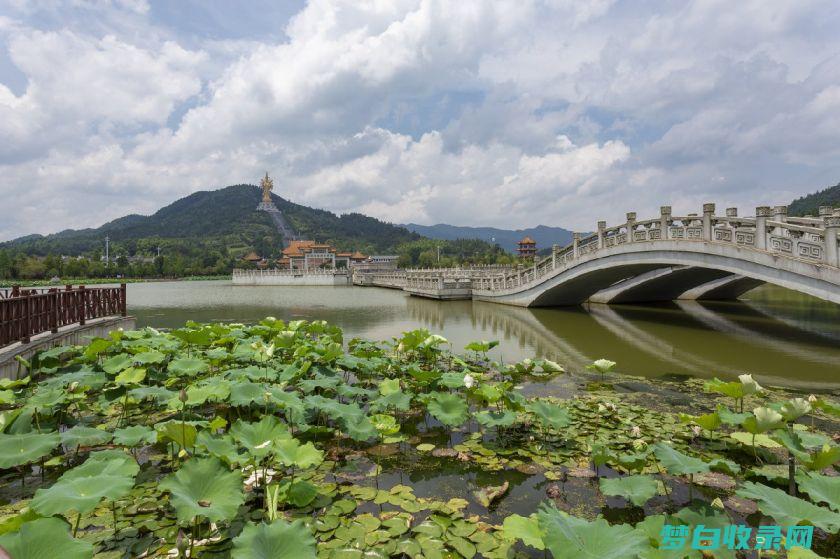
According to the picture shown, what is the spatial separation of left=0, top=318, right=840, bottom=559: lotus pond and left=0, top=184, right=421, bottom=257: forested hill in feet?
331

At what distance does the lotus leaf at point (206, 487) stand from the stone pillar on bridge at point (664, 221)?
15228 millimetres

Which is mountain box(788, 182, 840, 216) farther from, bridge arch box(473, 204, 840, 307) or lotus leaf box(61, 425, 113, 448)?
lotus leaf box(61, 425, 113, 448)

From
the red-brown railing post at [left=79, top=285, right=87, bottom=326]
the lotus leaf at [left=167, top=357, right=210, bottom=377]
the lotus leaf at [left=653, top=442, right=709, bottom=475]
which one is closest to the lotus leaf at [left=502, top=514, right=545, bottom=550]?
the lotus leaf at [left=653, top=442, right=709, bottom=475]

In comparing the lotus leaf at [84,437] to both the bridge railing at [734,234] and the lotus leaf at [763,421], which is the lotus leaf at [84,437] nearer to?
the lotus leaf at [763,421]

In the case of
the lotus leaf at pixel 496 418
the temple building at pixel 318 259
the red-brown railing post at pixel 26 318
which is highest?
the temple building at pixel 318 259

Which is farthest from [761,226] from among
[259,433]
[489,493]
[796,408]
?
[259,433]

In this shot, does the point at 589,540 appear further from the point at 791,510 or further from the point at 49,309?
the point at 49,309

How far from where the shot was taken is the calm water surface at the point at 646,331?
9117 millimetres

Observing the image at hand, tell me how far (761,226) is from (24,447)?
1473 cm

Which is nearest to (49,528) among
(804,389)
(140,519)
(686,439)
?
(140,519)

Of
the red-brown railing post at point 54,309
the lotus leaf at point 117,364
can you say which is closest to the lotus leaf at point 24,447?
the lotus leaf at point 117,364

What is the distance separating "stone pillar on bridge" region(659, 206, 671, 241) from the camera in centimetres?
1457

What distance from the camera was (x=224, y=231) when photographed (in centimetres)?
14150

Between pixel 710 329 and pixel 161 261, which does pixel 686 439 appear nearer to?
pixel 710 329
